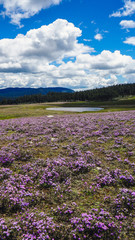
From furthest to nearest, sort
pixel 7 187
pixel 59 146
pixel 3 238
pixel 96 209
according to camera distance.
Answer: pixel 59 146 < pixel 7 187 < pixel 96 209 < pixel 3 238

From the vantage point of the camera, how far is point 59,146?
1538 cm

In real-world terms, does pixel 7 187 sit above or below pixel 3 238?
above

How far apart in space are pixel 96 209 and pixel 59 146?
9029 mm

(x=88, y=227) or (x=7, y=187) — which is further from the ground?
(x=7, y=187)

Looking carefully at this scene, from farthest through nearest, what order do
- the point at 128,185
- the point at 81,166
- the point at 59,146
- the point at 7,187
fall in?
the point at 59,146 → the point at 81,166 → the point at 128,185 → the point at 7,187

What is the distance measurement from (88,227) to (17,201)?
3419 millimetres

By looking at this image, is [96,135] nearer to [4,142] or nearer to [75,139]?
[75,139]

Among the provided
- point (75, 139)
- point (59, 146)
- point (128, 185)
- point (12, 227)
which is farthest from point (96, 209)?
point (75, 139)

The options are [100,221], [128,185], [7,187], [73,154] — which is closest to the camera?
[100,221]

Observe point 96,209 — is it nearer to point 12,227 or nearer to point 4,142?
point 12,227

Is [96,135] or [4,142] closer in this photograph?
[4,142]

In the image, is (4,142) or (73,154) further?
(4,142)

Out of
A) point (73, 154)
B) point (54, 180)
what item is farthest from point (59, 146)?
point (54, 180)

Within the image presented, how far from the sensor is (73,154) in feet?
42.7
